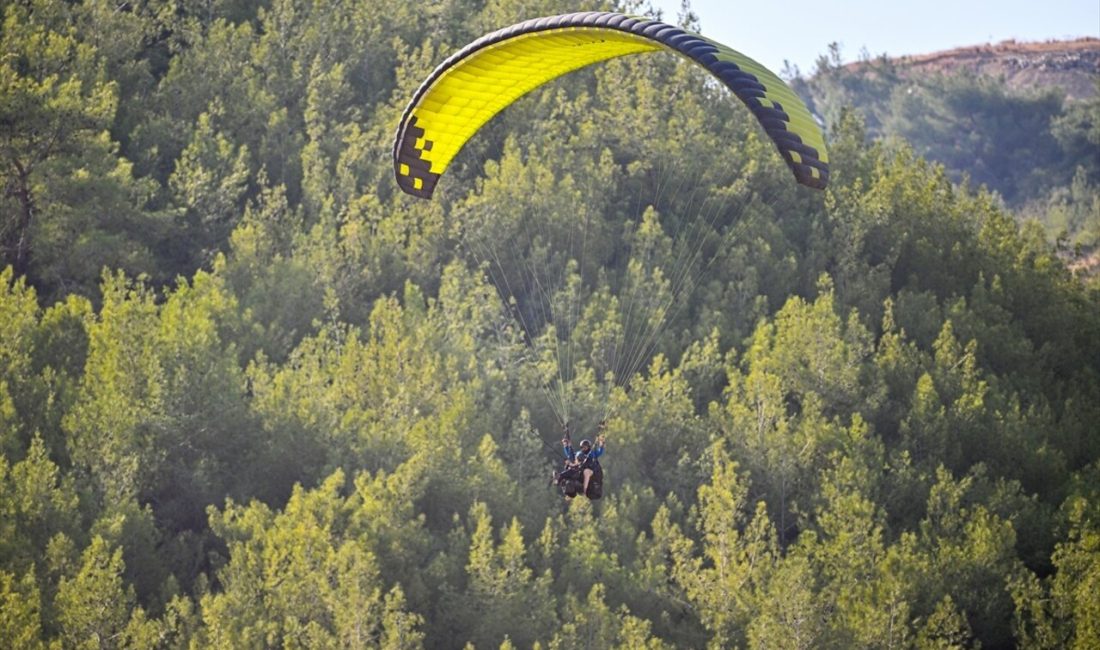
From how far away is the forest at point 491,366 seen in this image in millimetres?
25938

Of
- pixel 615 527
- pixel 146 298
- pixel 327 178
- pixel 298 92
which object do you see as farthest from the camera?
pixel 298 92

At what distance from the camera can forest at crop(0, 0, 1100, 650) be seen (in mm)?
25938

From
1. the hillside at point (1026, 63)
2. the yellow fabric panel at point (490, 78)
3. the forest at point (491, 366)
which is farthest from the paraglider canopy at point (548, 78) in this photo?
the hillside at point (1026, 63)

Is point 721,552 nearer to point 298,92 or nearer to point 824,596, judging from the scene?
point 824,596

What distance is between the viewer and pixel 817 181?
1636cm

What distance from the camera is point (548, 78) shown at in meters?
19.9

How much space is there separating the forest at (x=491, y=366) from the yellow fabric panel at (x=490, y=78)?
132 inches

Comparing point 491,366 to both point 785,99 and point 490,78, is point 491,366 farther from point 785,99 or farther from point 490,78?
point 785,99

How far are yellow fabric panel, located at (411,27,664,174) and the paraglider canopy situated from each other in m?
0.01

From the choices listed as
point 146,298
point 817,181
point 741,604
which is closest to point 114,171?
point 146,298

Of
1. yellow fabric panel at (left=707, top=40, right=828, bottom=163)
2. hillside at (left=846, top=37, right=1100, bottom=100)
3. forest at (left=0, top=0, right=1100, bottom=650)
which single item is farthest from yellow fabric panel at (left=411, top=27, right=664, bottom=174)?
hillside at (left=846, top=37, right=1100, bottom=100)

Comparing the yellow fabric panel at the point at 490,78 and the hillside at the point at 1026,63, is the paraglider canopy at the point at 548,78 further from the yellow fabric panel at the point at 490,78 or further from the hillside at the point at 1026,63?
the hillside at the point at 1026,63

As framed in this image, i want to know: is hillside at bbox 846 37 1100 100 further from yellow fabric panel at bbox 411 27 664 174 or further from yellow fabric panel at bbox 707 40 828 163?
yellow fabric panel at bbox 707 40 828 163

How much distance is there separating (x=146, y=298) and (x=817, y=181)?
633 inches
